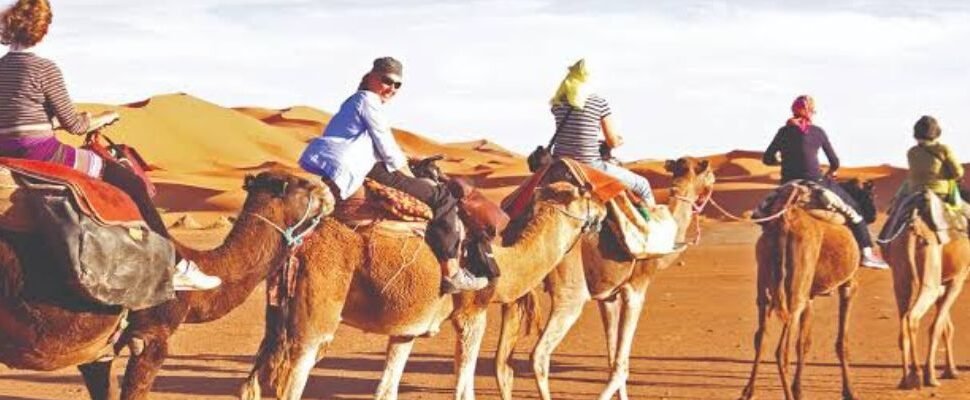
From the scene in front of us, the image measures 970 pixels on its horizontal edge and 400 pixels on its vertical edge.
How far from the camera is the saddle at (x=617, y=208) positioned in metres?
12.6

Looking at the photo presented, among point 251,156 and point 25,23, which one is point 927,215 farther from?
point 251,156

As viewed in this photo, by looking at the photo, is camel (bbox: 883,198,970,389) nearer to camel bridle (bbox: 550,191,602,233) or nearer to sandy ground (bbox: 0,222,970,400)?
sandy ground (bbox: 0,222,970,400)

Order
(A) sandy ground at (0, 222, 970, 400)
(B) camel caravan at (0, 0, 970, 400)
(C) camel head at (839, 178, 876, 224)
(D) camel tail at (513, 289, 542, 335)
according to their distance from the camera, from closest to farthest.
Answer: (B) camel caravan at (0, 0, 970, 400), (D) camel tail at (513, 289, 542, 335), (A) sandy ground at (0, 222, 970, 400), (C) camel head at (839, 178, 876, 224)

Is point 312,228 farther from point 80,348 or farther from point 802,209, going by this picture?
point 802,209

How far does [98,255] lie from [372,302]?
2503 mm

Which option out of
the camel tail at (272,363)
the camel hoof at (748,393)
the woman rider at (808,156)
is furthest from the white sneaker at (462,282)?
the woman rider at (808,156)

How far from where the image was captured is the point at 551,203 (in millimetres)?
12398

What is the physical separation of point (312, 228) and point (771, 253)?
564 cm

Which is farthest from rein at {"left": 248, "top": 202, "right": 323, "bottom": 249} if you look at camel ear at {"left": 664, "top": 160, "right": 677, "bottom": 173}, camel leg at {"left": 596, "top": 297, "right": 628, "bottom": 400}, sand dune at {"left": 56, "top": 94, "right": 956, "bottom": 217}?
sand dune at {"left": 56, "top": 94, "right": 956, "bottom": 217}

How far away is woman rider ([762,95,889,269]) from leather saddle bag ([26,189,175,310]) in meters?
7.62

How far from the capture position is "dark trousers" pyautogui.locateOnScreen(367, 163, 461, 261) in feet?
35.0

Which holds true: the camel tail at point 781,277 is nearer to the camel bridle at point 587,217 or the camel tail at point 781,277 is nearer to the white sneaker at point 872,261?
the white sneaker at point 872,261

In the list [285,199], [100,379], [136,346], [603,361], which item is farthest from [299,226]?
[603,361]

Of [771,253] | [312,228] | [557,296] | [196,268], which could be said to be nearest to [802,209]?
[771,253]
